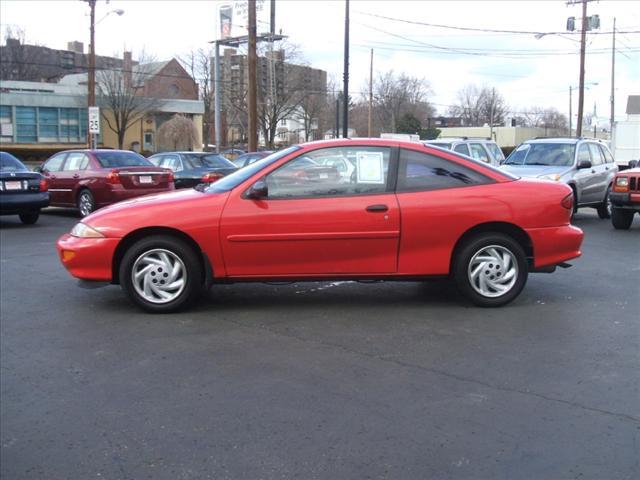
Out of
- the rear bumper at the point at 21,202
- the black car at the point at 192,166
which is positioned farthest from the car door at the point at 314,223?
the black car at the point at 192,166

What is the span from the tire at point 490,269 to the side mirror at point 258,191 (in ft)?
6.17

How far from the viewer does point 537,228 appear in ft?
21.5

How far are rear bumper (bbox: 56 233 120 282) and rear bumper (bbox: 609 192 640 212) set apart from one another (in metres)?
9.75

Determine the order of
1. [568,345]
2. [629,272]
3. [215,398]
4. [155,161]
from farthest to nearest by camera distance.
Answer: [155,161] → [629,272] → [568,345] → [215,398]

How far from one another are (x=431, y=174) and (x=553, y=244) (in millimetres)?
1344

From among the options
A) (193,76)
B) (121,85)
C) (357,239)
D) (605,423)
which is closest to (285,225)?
(357,239)

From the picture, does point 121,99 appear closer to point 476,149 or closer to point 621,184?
point 476,149

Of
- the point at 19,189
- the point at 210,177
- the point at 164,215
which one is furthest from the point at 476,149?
the point at 164,215

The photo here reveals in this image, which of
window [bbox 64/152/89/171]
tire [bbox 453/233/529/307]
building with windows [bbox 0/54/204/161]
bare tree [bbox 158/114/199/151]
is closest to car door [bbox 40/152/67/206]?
window [bbox 64/152/89/171]

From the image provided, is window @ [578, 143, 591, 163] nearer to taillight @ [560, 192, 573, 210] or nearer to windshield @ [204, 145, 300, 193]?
taillight @ [560, 192, 573, 210]

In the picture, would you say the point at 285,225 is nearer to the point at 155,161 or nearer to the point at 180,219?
the point at 180,219

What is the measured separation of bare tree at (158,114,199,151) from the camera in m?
55.7

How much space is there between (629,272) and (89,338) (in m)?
6.39

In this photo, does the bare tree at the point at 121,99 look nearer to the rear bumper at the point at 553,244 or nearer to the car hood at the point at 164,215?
the car hood at the point at 164,215
